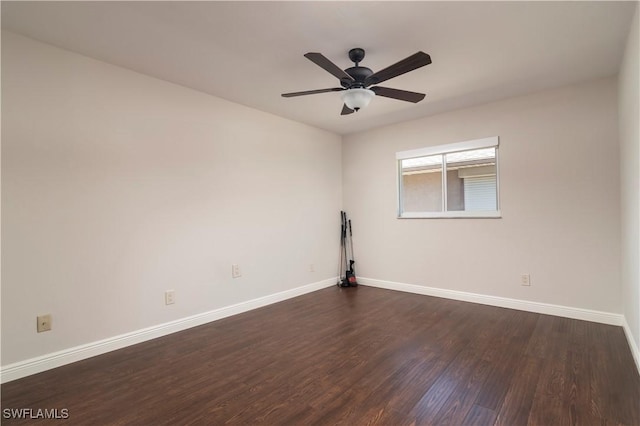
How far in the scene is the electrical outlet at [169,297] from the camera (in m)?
2.92

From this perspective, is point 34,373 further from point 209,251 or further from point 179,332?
point 209,251

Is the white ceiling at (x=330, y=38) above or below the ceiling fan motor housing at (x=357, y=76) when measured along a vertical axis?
above

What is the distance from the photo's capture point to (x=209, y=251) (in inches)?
129

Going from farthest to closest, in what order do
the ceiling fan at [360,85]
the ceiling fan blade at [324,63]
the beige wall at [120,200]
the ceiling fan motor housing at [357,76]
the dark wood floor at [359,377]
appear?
1. the ceiling fan motor housing at [357,76]
2. the ceiling fan at [360,85]
3. the beige wall at [120,200]
4. the ceiling fan blade at [324,63]
5. the dark wood floor at [359,377]

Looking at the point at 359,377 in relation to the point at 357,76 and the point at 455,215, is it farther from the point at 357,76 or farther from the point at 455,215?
the point at 455,215

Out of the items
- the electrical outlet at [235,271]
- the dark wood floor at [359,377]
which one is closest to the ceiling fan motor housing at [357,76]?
the dark wood floor at [359,377]

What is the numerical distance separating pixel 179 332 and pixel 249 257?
1.08 metres

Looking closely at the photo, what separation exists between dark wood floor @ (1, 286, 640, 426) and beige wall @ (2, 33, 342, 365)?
429mm

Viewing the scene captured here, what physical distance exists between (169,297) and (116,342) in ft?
1.75

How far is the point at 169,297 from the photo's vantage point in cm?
295

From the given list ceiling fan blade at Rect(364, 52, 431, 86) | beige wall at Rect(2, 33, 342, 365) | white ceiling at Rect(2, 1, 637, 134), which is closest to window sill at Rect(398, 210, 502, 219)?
white ceiling at Rect(2, 1, 637, 134)

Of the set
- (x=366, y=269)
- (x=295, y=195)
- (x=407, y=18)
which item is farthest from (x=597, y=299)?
(x=295, y=195)

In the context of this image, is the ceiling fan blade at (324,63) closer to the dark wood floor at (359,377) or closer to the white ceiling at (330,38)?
the white ceiling at (330,38)

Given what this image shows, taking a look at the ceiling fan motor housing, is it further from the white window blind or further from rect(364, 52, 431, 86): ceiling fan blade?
the white window blind
